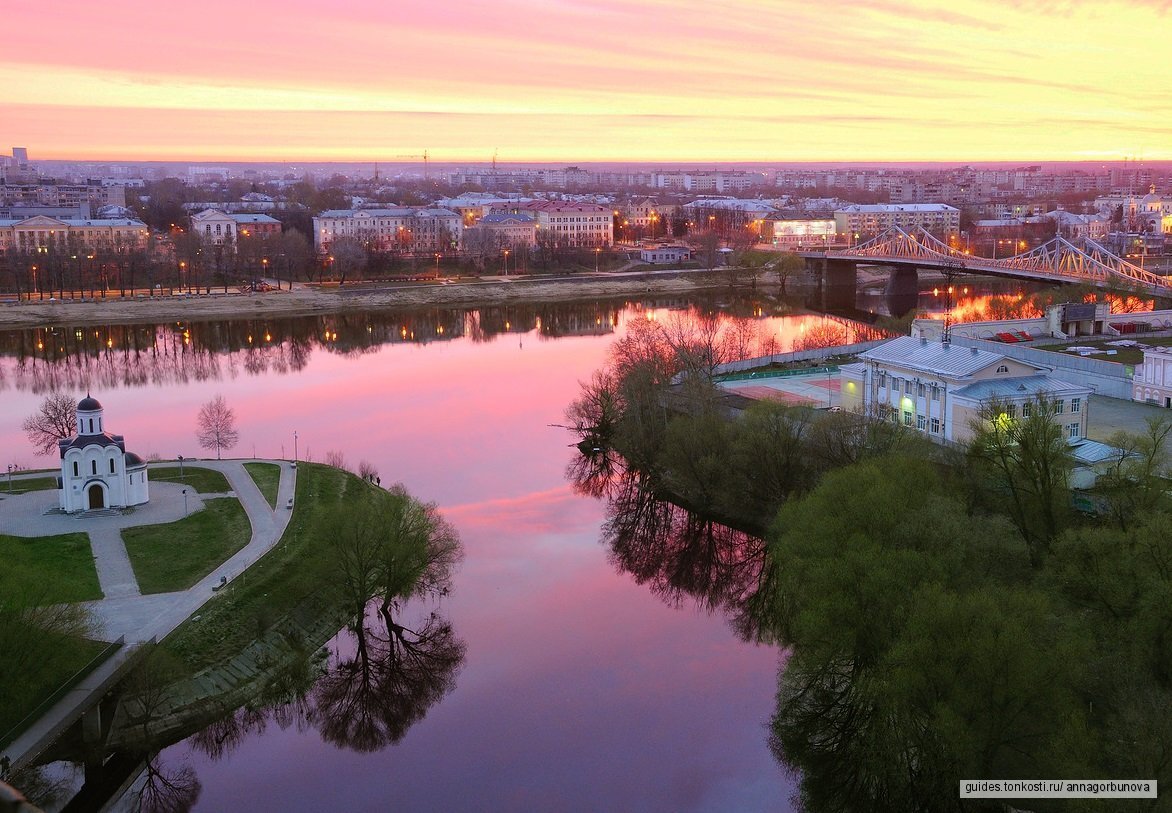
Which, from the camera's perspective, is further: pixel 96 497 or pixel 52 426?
pixel 52 426

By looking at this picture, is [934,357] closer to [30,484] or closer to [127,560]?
[127,560]

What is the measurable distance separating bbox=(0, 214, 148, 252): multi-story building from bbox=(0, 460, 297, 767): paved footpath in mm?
35104

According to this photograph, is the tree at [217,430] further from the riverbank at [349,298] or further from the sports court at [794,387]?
the riverbank at [349,298]

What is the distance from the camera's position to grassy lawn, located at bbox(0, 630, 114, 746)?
30.4 feet

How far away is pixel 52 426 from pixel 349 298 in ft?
76.9

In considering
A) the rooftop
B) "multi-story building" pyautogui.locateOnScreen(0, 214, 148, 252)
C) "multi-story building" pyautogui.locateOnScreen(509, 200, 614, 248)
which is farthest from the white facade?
"multi-story building" pyautogui.locateOnScreen(509, 200, 614, 248)

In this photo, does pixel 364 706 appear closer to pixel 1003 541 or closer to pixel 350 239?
pixel 1003 541

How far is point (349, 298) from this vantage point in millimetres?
42594

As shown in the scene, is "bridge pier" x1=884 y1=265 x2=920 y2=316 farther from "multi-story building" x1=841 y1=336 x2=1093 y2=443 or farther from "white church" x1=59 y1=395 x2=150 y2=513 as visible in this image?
"white church" x1=59 y1=395 x2=150 y2=513

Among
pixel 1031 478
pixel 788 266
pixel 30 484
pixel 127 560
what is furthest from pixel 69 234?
pixel 1031 478

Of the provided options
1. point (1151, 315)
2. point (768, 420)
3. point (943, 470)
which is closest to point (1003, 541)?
point (943, 470)

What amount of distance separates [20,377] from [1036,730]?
25.3 meters

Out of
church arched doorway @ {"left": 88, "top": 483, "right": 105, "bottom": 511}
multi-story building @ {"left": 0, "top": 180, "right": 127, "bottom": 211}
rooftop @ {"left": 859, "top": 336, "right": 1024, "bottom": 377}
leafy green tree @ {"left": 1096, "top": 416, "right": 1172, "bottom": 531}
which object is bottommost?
church arched doorway @ {"left": 88, "top": 483, "right": 105, "bottom": 511}

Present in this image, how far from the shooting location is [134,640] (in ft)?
35.8
